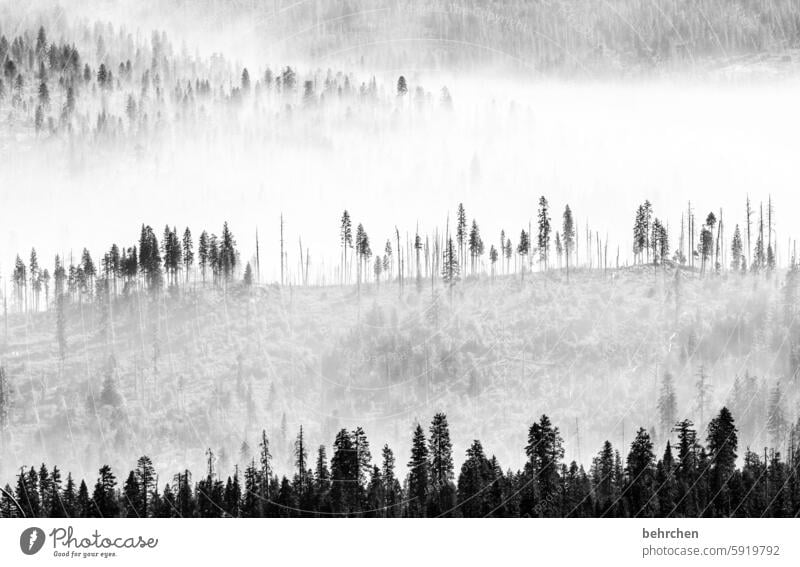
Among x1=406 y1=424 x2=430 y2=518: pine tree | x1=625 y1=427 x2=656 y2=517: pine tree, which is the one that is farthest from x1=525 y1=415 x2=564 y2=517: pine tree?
x1=406 y1=424 x2=430 y2=518: pine tree

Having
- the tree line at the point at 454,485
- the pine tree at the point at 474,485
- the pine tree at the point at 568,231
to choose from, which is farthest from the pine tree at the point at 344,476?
the pine tree at the point at 568,231

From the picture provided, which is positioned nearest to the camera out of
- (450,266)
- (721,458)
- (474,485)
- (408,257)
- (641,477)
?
(641,477)

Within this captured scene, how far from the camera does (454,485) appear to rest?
26922 mm

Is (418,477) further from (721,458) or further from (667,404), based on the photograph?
(667,404)

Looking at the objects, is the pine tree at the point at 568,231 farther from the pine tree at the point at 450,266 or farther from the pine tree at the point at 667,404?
the pine tree at the point at 667,404

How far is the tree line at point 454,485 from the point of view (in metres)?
25.6

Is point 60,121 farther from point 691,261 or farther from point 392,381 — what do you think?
point 691,261

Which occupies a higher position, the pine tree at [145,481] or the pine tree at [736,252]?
the pine tree at [736,252]

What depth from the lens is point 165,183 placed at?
135 feet

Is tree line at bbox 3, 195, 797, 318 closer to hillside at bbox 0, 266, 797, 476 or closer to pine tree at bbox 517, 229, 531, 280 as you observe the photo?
pine tree at bbox 517, 229, 531, 280

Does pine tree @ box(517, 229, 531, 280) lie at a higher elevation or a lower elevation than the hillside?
higher

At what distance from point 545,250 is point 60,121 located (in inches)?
1168

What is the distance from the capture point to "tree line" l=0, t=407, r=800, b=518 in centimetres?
2556

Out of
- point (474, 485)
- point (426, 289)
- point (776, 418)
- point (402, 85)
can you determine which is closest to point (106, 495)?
point (474, 485)
